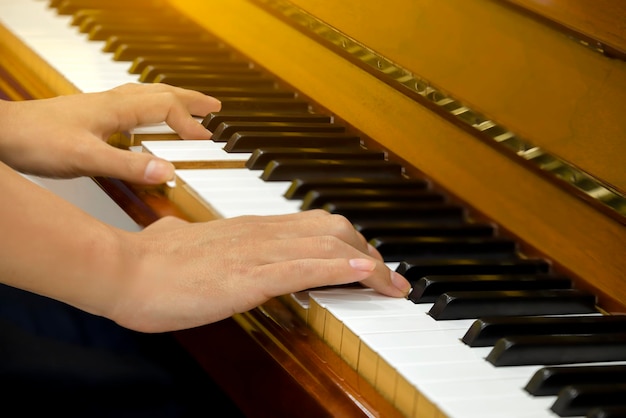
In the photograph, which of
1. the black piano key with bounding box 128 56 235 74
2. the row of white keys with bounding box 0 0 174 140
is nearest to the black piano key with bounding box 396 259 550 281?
the row of white keys with bounding box 0 0 174 140

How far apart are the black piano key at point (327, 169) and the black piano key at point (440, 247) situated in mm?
241

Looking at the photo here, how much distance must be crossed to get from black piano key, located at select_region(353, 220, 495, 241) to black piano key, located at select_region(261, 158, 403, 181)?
174mm

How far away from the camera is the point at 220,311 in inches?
48.7

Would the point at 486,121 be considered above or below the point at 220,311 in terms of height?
above

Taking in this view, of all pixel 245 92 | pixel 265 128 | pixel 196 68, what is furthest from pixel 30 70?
pixel 265 128

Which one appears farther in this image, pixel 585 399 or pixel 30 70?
pixel 30 70

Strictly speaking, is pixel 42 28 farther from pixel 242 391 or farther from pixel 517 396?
pixel 517 396

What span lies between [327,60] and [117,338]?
2.08ft

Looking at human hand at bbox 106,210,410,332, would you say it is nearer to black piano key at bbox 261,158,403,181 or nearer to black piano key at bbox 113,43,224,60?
black piano key at bbox 261,158,403,181

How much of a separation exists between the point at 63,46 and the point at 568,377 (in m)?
1.44

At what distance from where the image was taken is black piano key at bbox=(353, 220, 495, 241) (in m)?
1.47

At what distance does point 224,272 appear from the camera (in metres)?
1.24

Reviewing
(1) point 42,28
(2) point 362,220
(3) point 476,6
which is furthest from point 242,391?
(1) point 42,28

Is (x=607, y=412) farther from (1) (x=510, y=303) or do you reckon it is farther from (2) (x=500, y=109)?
(2) (x=500, y=109)
